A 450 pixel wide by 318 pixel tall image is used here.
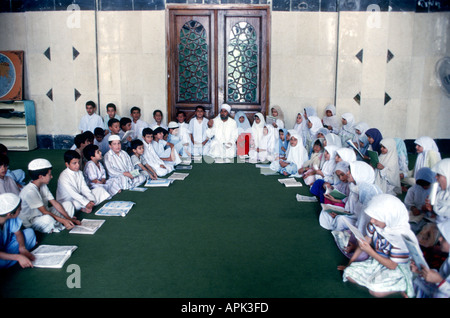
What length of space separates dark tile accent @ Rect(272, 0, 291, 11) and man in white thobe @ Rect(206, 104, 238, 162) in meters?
2.37

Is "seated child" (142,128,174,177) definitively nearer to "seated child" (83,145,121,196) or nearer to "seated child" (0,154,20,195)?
"seated child" (83,145,121,196)

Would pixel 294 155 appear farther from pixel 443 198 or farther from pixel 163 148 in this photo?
pixel 443 198

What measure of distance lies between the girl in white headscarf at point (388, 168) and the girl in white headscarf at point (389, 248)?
107 inches

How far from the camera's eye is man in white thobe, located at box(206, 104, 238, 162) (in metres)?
8.20

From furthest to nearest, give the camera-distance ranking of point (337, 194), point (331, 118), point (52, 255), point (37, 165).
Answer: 1. point (331, 118)
2. point (337, 194)
3. point (37, 165)
4. point (52, 255)

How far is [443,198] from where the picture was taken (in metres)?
3.67

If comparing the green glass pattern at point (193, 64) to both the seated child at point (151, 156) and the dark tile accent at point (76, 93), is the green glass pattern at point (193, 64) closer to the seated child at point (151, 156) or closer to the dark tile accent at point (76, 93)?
the dark tile accent at point (76, 93)

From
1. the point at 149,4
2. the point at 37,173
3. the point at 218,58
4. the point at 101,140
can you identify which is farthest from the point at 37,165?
the point at 149,4

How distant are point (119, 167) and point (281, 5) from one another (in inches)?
205

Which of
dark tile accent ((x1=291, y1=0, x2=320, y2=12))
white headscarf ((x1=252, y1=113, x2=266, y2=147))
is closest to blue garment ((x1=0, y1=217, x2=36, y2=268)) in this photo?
white headscarf ((x1=252, y1=113, x2=266, y2=147))

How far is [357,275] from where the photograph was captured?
3.05 meters

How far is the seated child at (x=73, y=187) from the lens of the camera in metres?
4.52

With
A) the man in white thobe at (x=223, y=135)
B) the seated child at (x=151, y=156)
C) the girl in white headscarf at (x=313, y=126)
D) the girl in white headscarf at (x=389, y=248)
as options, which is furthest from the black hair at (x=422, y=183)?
the man in white thobe at (x=223, y=135)
